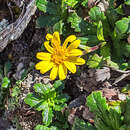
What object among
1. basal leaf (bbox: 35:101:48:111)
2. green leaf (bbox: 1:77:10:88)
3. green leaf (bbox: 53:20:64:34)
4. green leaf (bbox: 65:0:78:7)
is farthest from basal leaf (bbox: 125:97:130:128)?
green leaf (bbox: 1:77:10:88)

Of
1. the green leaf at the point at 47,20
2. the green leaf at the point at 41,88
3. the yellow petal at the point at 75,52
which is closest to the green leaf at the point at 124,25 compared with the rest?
the yellow petal at the point at 75,52

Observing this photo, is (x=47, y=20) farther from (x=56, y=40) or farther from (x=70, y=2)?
(x=56, y=40)

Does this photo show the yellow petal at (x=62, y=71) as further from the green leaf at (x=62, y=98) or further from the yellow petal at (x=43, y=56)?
the green leaf at (x=62, y=98)

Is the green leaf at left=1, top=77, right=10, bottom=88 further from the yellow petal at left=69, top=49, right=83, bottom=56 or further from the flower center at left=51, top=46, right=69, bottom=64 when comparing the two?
the yellow petal at left=69, top=49, right=83, bottom=56

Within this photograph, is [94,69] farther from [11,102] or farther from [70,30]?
[11,102]

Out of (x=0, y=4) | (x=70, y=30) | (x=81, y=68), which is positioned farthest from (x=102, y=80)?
(x=0, y=4)
